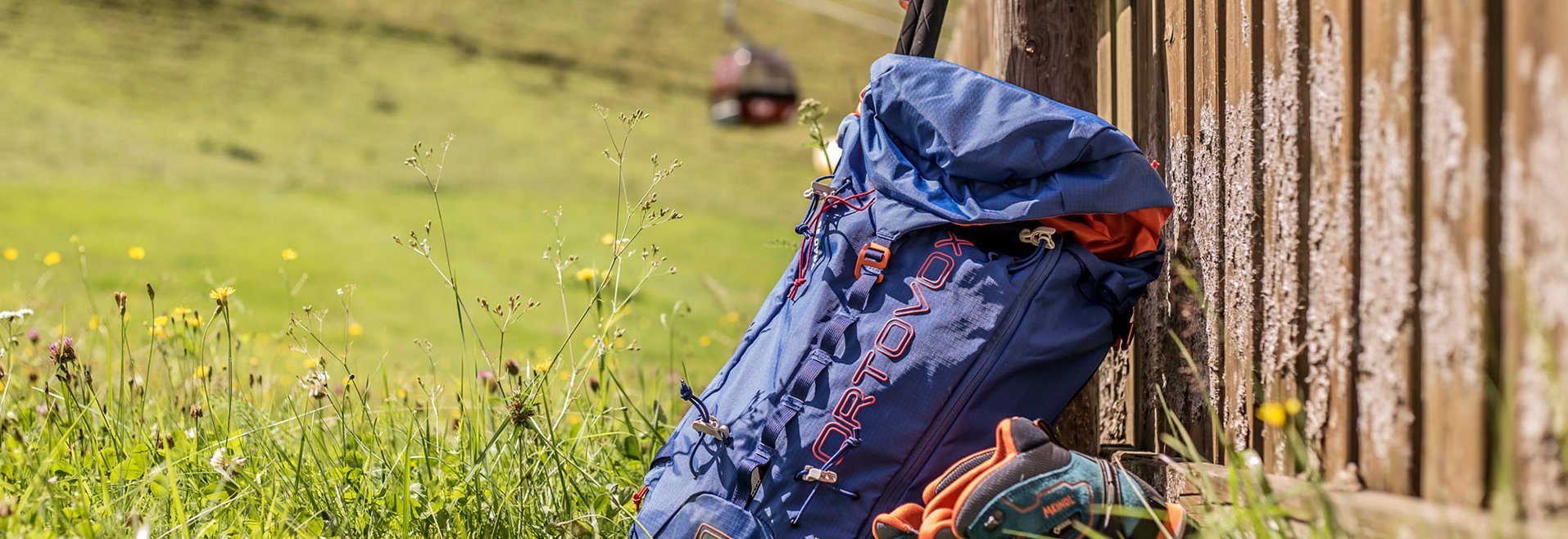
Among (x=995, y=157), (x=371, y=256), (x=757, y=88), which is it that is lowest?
(x=371, y=256)

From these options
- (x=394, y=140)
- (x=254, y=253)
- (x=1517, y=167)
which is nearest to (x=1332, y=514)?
(x=1517, y=167)

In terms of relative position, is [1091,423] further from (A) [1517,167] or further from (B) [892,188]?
(A) [1517,167]

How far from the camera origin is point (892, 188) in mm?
1652

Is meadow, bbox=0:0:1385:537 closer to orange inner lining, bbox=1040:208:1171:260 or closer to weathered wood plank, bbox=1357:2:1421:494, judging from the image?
weathered wood plank, bbox=1357:2:1421:494

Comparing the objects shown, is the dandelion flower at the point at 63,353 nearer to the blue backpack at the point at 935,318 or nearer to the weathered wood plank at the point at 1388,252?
the blue backpack at the point at 935,318

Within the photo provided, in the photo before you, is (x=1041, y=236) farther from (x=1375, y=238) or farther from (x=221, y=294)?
(x=221, y=294)

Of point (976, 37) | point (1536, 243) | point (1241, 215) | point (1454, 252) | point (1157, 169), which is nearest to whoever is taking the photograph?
point (1536, 243)

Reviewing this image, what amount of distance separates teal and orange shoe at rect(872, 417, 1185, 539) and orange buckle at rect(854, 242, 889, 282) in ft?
1.06

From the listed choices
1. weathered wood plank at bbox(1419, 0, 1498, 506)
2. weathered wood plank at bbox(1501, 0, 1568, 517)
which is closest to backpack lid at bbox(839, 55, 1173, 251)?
weathered wood plank at bbox(1419, 0, 1498, 506)

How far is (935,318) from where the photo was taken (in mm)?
1528

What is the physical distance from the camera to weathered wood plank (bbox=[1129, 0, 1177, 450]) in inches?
70.6

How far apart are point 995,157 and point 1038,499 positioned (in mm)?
481

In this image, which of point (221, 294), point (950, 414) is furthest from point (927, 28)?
point (221, 294)

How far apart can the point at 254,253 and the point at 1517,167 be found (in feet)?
30.6
